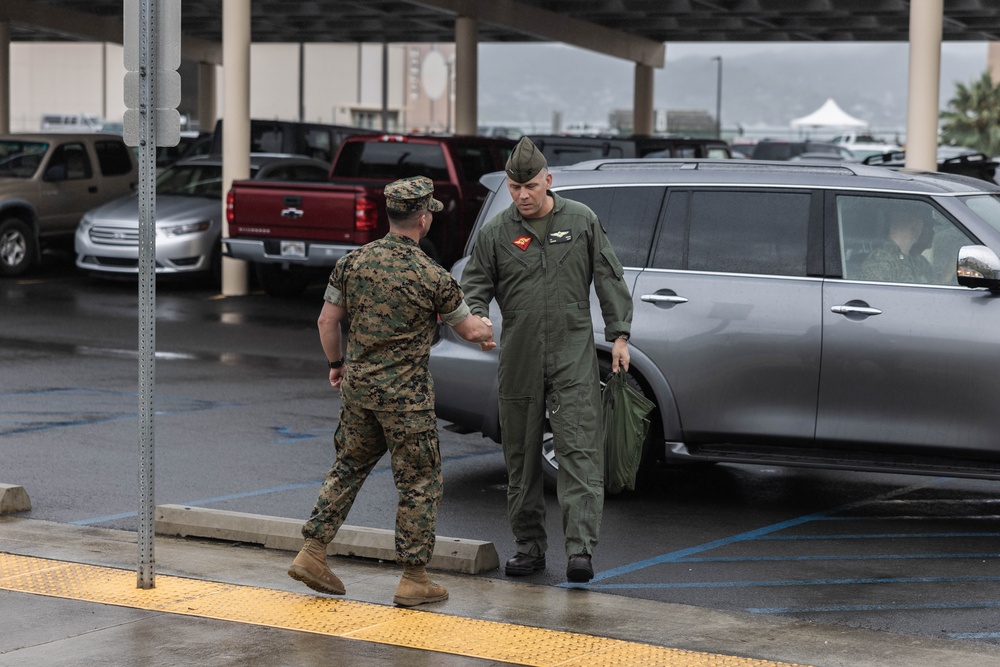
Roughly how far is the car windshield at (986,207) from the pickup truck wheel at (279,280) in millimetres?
12358

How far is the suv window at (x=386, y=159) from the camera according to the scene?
17469 mm

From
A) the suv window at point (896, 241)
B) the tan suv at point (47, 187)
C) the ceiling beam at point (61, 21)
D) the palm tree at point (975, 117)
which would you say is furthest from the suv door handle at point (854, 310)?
the palm tree at point (975, 117)

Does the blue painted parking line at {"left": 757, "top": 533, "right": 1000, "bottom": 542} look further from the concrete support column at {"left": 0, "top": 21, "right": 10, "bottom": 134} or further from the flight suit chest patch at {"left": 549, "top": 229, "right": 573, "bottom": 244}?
the concrete support column at {"left": 0, "top": 21, "right": 10, "bottom": 134}

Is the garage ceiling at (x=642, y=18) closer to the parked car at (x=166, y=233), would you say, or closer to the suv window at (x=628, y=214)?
the parked car at (x=166, y=233)

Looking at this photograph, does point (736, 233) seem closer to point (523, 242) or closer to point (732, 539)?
point (732, 539)

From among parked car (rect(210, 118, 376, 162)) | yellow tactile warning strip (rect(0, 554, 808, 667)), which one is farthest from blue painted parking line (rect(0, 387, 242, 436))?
parked car (rect(210, 118, 376, 162))

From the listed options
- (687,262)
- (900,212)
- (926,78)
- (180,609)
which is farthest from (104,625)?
(926,78)

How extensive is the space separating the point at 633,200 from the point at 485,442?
2479 mm

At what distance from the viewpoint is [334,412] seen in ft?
36.5

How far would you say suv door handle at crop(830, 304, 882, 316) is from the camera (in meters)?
7.56

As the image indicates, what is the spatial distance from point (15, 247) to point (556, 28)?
14033mm

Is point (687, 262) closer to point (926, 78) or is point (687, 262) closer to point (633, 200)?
point (633, 200)

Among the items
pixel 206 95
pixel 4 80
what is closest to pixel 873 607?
pixel 4 80

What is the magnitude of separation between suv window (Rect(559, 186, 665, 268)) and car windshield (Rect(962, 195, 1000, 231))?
1595mm
